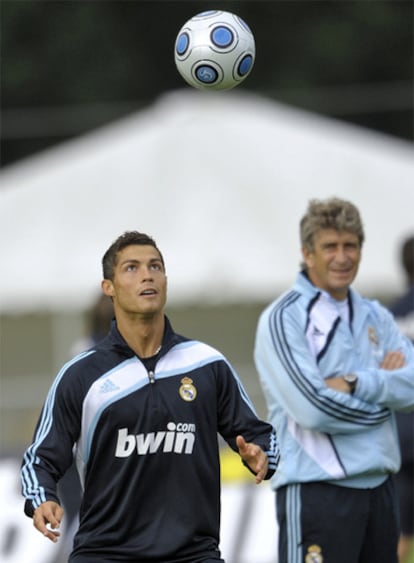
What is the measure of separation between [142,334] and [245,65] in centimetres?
186

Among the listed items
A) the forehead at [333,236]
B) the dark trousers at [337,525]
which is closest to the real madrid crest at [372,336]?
the forehead at [333,236]

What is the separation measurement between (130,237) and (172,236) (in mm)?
13913

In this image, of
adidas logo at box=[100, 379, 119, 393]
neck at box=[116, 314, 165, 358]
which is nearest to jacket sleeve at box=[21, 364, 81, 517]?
adidas logo at box=[100, 379, 119, 393]

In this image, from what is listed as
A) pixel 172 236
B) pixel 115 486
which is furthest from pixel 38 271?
pixel 115 486

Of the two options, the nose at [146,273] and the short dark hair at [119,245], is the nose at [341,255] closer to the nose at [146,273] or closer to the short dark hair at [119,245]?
the short dark hair at [119,245]

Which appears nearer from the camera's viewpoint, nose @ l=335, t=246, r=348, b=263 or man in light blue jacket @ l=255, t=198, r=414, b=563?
man in light blue jacket @ l=255, t=198, r=414, b=563

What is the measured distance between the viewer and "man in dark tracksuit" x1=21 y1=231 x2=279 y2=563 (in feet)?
19.6

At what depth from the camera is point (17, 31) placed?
109 feet

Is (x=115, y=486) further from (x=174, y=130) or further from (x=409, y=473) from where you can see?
(x=174, y=130)

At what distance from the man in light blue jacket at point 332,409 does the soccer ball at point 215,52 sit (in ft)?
2.70

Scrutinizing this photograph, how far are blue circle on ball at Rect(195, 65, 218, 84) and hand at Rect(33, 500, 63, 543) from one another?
8.15 ft

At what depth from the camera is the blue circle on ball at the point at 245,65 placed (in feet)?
24.4

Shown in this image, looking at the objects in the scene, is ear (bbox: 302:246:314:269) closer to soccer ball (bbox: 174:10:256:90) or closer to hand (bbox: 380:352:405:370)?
hand (bbox: 380:352:405:370)

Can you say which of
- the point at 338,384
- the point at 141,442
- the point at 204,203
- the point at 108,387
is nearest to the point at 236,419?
the point at 141,442
